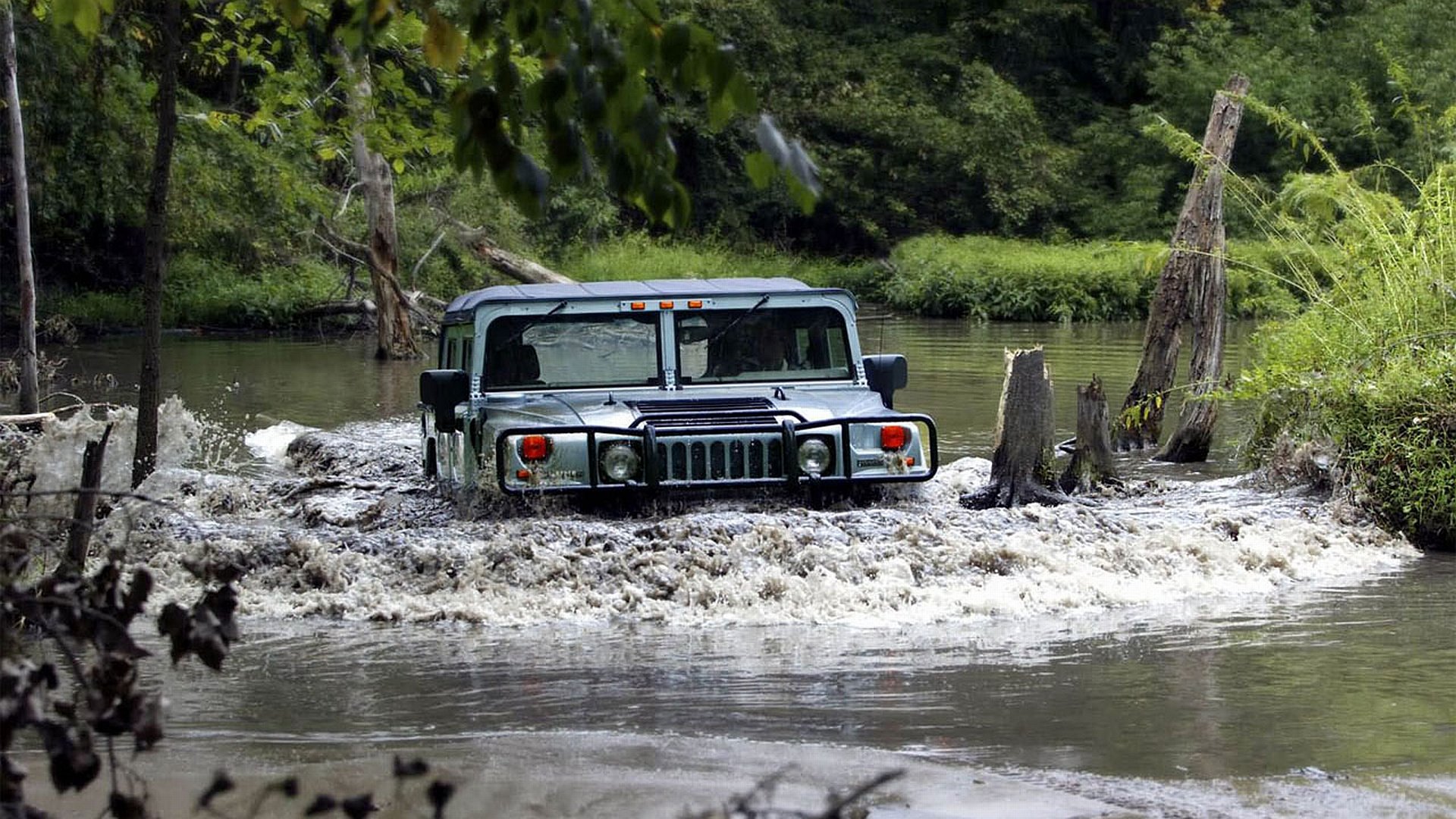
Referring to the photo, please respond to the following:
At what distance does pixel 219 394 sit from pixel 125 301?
33.4 feet

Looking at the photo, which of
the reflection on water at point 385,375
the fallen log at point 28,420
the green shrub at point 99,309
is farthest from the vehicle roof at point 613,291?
the green shrub at point 99,309

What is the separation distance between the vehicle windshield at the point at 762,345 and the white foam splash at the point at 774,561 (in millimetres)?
1009

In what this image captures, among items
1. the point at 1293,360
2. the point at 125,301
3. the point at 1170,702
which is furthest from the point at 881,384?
the point at 125,301

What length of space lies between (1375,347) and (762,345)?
3.88 metres

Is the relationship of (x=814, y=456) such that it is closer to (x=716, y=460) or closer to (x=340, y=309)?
(x=716, y=460)

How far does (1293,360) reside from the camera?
1162cm

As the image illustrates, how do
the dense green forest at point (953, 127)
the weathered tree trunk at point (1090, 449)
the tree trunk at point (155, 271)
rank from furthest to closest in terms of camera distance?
the dense green forest at point (953, 127), the weathered tree trunk at point (1090, 449), the tree trunk at point (155, 271)

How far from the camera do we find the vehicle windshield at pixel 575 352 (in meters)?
9.91

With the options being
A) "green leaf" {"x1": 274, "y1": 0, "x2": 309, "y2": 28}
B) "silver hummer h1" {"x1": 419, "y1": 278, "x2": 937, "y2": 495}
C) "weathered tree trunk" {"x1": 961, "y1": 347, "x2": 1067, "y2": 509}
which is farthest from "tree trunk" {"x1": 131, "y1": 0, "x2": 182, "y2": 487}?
"green leaf" {"x1": 274, "y1": 0, "x2": 309, "y2": 28}

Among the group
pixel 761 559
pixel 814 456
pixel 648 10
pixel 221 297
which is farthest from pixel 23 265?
pixel 221 297

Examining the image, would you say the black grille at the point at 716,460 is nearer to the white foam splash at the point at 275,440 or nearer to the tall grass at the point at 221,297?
the white foam splash at the point at 275,440

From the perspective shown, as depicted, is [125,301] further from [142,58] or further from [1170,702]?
[1170,702]

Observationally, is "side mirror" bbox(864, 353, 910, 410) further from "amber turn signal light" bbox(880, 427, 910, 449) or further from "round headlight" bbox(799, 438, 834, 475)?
"round headlight" bbox(799, 438, 834, 475)

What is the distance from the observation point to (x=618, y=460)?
8789 millimetres
